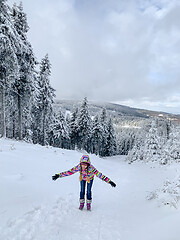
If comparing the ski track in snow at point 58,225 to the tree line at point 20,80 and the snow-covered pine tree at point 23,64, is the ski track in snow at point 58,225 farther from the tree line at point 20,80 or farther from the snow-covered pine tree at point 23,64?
the snow-covered pine tree at point 23,64

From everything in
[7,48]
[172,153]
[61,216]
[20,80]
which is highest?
[7,48]

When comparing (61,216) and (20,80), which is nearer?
(61,216)

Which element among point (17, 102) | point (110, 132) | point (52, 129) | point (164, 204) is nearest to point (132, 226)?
point (164, 204)

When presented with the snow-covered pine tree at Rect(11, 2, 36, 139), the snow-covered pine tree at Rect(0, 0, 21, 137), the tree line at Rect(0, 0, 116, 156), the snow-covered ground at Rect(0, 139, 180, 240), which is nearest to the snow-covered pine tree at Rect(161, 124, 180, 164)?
the snow-covered ground at Rect(0, 139, 180, 240)

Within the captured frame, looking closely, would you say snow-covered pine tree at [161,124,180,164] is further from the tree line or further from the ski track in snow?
the ski track in snow

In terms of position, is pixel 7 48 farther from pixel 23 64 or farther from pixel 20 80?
pixel 20 80

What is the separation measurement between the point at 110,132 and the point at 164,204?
35533 millimetres

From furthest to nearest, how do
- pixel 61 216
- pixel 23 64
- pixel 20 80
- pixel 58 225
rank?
1. pixel 20 80
2. pixel 23 64
3. pixel 61 216
4. pixel 58 225

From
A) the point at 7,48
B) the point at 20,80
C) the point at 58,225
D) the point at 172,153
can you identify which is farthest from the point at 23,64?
the point at 172,153

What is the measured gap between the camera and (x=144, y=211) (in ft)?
16.3

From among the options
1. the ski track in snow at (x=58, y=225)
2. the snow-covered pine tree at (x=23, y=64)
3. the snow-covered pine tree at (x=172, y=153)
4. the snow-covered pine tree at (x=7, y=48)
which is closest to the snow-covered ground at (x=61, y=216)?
the ski track in snow at (x=58, y=225)

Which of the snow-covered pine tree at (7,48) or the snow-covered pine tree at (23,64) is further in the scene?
the snow-covered pine tree at (23,64)

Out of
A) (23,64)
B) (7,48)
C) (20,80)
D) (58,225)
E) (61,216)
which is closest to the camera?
(58,225)

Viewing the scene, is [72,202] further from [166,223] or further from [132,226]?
[166,223]
